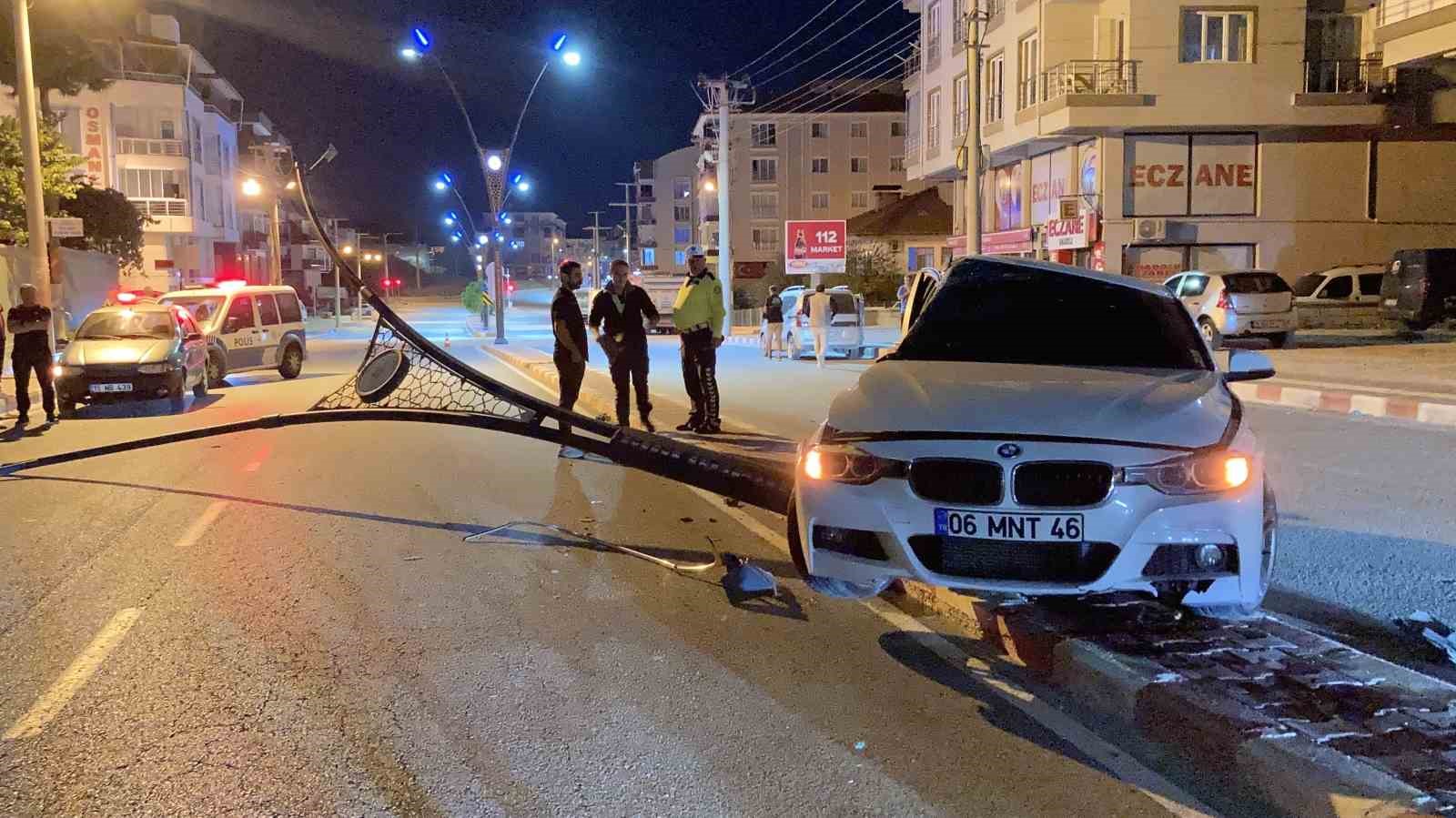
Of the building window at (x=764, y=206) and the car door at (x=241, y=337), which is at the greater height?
the building window at (x=764, y=206)

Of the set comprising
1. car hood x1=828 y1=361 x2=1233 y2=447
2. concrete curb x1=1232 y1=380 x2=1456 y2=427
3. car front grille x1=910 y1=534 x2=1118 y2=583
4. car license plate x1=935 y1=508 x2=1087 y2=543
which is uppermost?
car hood x1=828 y1=361 x2=1233 y2=447

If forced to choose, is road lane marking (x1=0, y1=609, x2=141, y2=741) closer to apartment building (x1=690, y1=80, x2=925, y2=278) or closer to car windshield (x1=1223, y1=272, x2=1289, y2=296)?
car windshield (x1=1223, y1=272, x2=1289, y2=296)

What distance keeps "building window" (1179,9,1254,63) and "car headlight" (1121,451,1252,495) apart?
29.1 meters

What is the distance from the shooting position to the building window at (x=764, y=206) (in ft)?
254

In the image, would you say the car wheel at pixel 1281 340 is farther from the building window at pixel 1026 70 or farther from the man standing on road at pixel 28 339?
the man standing on road at pixel 28 339

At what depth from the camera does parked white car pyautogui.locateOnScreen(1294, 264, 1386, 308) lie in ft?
97.6

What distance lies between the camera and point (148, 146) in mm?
56500

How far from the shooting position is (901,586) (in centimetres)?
630

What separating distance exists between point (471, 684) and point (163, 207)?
5966 cm

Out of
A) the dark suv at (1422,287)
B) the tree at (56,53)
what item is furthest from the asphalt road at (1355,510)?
the tree at (56,53)

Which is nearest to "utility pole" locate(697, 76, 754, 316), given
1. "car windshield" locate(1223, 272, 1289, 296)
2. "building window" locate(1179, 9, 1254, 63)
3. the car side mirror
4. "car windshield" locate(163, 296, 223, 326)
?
"building window" locate(1179, 9, 1254, 63)

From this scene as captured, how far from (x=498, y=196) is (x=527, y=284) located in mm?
111496

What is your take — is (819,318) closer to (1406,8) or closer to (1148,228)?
(1406,8)

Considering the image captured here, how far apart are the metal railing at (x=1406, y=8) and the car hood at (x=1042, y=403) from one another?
19.8 meters
